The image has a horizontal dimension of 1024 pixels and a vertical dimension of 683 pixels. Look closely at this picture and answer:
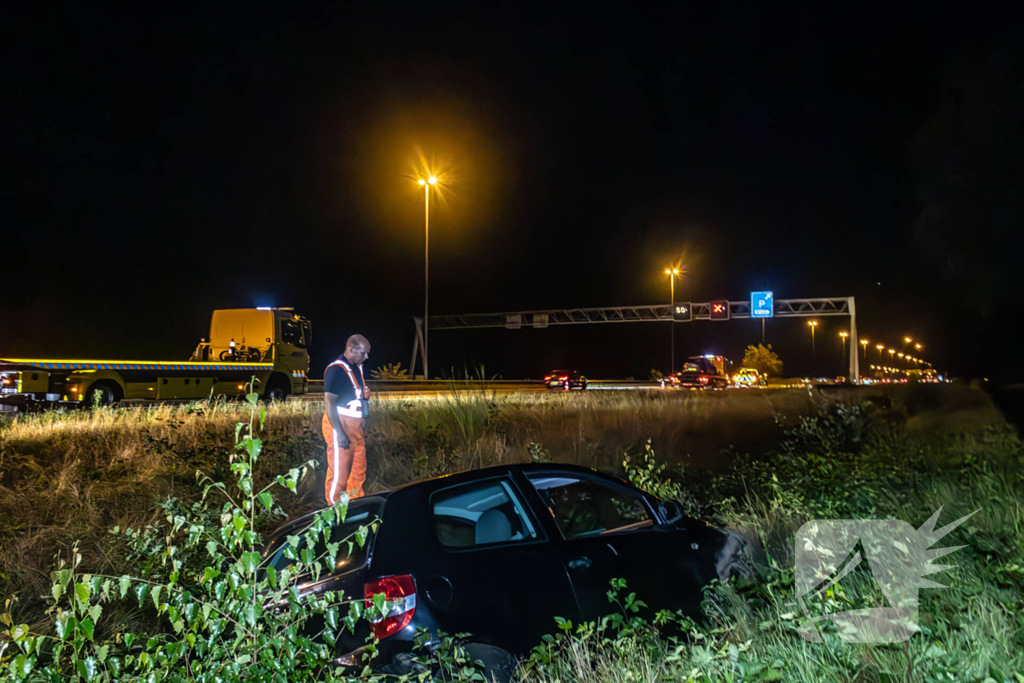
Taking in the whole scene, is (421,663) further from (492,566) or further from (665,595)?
(665,595)

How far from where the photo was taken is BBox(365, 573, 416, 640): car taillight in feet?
10.2

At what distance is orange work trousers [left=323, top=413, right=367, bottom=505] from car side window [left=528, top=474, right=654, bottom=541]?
7.37ft

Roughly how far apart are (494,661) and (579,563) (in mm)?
722

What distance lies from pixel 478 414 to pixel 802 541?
20.6 feet

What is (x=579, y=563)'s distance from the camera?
3.77 m

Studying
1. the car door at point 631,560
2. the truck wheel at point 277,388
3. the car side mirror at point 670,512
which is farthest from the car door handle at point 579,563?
the truck wheel at point 277,388

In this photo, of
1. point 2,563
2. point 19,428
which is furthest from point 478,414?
point 19,428

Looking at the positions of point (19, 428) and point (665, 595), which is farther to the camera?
point (19, 428)

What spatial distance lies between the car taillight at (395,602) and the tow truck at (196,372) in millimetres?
11085

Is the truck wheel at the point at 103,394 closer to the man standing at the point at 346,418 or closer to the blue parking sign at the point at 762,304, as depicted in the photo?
the man standing at the point at 346,418

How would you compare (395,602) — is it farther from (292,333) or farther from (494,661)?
(292,333)

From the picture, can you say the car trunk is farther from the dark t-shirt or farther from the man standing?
the dark t-shirt

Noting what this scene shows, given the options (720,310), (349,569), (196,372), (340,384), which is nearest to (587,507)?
(340,384)

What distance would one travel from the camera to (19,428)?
11172 millimetres
